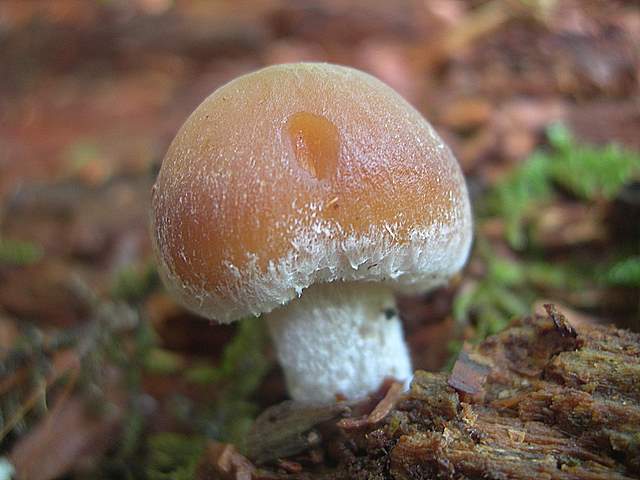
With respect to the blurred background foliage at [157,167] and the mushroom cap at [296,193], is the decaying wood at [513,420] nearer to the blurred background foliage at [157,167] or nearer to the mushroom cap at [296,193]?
the mushroom cap at [296,193]

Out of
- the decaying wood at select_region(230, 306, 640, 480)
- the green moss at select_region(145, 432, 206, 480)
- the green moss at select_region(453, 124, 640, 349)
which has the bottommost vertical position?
the green moss at select_region(145, 432, 206, 480)

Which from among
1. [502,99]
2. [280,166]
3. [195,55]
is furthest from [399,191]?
[195,55]

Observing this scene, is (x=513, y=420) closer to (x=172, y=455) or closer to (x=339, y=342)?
(x=339, y=342)

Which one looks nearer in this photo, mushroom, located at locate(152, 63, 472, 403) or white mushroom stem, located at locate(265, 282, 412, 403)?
mushroom, located at locate(152, 63, 472, 403)

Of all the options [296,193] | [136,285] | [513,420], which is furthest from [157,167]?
[513,420]

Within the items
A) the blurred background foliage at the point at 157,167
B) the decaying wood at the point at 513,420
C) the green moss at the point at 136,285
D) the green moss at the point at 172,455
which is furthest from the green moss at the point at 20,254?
the decaying wood at the point at 513,420

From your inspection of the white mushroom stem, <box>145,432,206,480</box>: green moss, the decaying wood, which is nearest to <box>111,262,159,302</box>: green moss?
<box>145,432,206,480</box>: green moss

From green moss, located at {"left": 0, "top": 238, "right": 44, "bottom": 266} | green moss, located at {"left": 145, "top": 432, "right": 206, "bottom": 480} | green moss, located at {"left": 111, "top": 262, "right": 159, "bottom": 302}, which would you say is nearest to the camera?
green moss, located at {"left": 145, "top": 432, "right": 206, "bottom": 480}

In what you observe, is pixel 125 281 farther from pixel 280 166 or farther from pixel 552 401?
pixel 552 401

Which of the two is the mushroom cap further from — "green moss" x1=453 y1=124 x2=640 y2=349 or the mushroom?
"green moss" x1=453 y1=124 x2=640 y2=349
